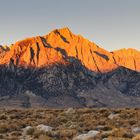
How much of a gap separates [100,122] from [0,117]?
37.7 feet

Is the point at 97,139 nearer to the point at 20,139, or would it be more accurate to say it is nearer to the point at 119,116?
the point at 20,139

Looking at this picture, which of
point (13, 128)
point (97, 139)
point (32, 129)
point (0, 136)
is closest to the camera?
point (97, 139)

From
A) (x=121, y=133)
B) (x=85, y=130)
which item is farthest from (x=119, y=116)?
(x=121, y=133)

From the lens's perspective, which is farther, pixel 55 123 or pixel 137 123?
pixel 55 123

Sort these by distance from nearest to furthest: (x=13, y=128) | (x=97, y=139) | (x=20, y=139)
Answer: (x=97, y=139)
(x=20, y=139)
(x=13, y=128)

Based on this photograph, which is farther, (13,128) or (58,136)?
(13,128)

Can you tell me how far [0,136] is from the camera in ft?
74.9

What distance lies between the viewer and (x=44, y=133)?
23.3m

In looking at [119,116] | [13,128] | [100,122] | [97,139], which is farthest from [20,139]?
[119,116]

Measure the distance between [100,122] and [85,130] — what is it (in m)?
4.18

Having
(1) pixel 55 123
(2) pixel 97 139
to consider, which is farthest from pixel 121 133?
(1) pixel 55 123

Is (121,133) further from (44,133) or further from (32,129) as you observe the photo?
(32,129)

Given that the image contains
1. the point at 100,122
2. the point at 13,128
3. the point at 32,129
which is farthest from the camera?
the point at 100,122

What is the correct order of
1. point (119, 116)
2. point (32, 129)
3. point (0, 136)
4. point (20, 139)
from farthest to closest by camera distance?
point (119, 116) → point (32, 129) → point (0, 136) → point (20, 139)
